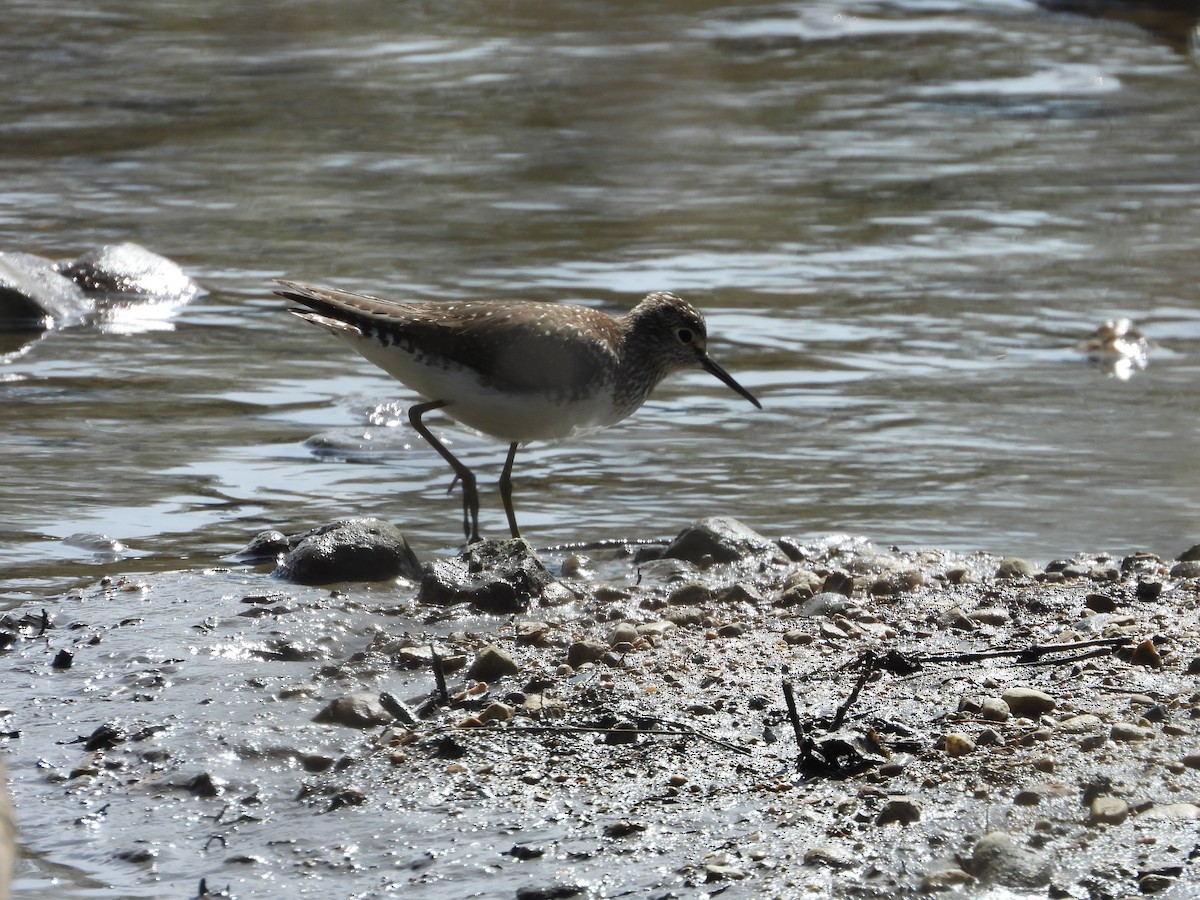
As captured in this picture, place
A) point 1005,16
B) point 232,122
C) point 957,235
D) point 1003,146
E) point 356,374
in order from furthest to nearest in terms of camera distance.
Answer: point 1005,16 → point 232,122 → point 1003,146 → point 957,235 → point 356,374

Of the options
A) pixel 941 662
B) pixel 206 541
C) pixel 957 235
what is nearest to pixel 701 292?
pixel 957 235

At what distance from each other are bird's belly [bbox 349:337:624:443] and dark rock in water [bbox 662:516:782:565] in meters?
0.81

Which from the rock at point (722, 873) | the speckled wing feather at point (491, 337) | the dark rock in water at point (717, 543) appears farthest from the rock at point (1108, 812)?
the speckled wing feather at point (491, 337)

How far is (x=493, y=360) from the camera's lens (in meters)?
6.94

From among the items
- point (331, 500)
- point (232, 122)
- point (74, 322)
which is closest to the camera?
point (331, 500)

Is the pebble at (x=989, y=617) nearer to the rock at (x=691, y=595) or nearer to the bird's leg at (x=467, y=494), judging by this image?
the rock at (x=691, y=595)

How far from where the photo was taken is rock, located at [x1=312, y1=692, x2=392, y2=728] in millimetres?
Answer: 4863

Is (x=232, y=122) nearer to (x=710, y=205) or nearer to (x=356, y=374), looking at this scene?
(x=710, y=205)

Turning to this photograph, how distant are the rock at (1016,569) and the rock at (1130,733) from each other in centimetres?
173

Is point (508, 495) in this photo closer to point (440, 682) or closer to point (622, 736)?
point (440, 682)

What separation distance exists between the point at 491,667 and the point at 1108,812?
6.32 feet

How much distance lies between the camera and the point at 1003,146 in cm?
1535

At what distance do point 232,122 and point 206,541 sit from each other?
34.2 feet

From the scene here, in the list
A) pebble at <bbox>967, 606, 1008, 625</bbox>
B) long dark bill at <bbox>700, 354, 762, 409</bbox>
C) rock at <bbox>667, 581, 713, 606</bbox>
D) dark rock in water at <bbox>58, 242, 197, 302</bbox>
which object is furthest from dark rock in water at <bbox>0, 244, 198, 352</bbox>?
pebble at <bbox>967, 606, 1008, 625</bbox>
